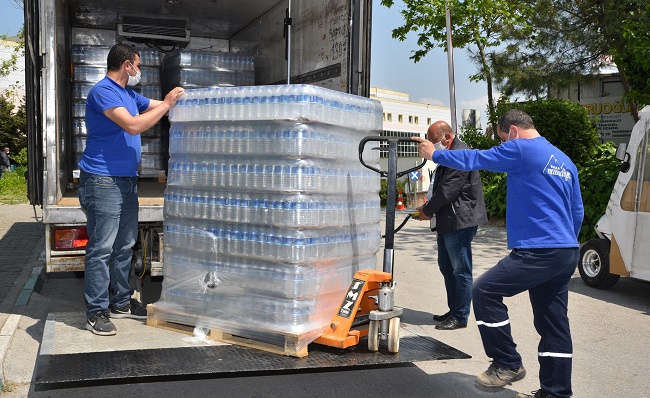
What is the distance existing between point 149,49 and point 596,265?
6.13m

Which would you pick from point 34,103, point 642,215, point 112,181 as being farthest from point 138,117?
point 642,215

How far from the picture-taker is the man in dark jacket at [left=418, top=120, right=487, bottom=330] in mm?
6445

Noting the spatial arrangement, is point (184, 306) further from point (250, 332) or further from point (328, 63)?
point (328, 63)

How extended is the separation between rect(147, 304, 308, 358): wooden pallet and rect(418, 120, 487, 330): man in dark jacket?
2.75m

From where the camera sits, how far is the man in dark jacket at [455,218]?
6.45 m

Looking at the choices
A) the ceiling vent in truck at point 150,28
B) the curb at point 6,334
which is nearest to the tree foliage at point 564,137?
the ceiling vent in truck at point 150,28

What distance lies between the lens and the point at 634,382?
5.41 meters

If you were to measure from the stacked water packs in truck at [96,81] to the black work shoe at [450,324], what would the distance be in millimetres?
3680

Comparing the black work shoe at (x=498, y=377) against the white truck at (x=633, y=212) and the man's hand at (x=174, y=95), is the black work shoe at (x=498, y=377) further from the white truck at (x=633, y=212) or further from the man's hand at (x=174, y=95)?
the white truck at (x=633, y=212)

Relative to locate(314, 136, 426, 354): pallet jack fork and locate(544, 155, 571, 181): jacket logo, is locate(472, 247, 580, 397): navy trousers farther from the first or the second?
locate(314, 136, 426, 354): pallet jack fork

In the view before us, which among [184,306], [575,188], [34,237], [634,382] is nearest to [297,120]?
[184,306]

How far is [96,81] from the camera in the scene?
797cm

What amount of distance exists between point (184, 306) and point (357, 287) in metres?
1.16

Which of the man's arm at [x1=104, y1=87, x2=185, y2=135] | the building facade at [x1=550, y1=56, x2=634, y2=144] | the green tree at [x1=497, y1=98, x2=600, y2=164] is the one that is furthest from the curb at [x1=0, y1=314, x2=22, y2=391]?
the building facade at [x1=550, y1=56, x2=634, y2=144]
